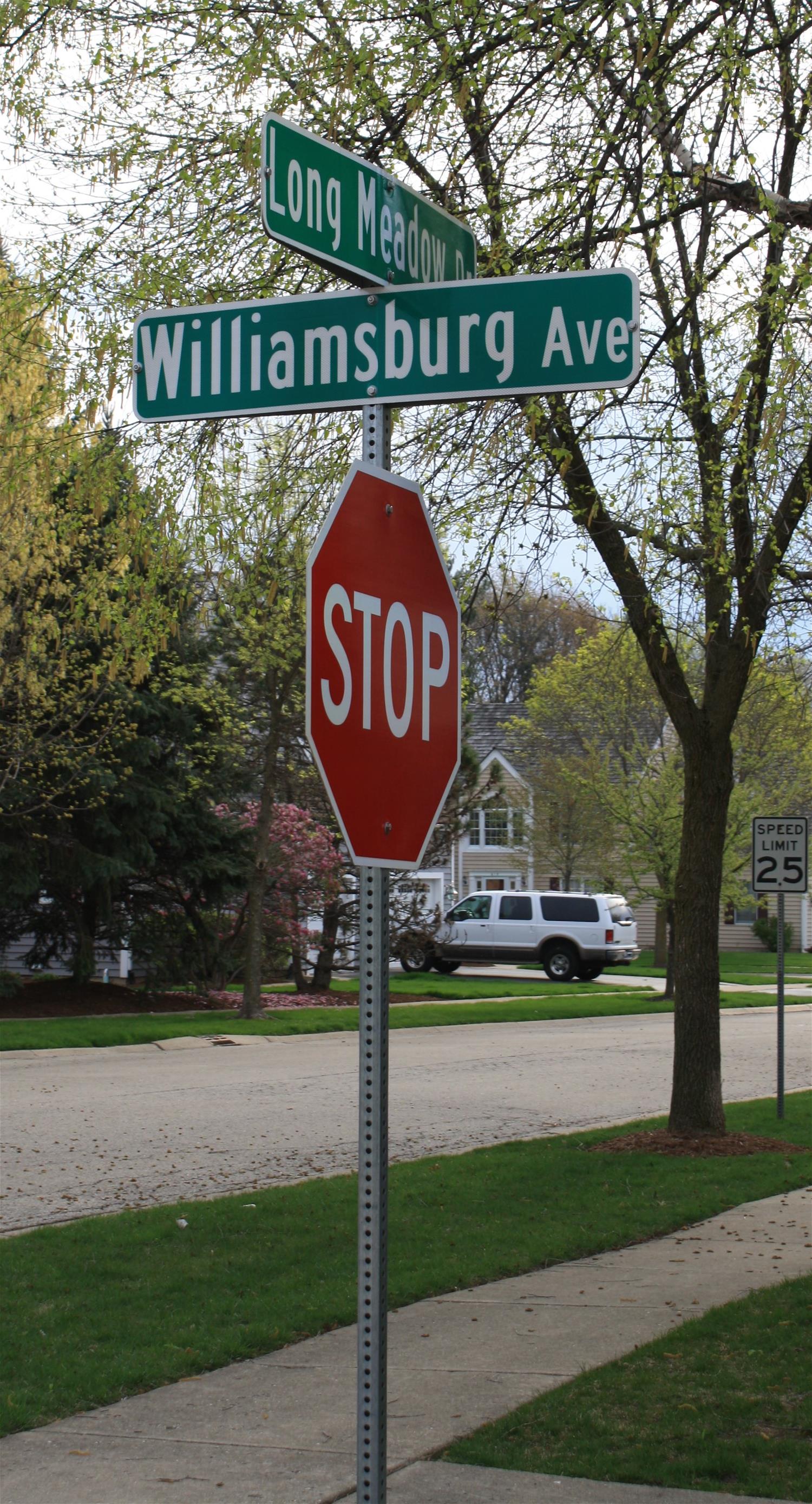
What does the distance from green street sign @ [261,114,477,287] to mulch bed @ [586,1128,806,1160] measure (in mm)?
9033

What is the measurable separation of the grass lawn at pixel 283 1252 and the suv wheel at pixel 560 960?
81.0 ft

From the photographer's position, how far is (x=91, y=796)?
920 inches

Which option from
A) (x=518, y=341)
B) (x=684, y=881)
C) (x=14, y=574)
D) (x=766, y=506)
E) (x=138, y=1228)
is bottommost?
(x=138, y=1228)

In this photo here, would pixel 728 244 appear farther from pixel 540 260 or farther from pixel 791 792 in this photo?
pixel 791 792

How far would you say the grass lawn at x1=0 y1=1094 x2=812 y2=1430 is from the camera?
20.0ft

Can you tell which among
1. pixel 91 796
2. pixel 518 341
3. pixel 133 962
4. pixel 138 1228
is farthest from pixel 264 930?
pixel 518 341

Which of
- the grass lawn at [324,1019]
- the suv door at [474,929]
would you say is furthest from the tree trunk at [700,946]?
the suv door at [474,929]

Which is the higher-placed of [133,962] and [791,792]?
[791,792]

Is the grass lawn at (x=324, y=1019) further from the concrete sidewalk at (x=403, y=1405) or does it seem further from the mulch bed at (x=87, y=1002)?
the concrete sidewalk at (x=403, y=1405)

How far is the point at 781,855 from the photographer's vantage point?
15.3 metres

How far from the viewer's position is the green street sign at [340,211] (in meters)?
3.59

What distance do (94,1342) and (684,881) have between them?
282 inches

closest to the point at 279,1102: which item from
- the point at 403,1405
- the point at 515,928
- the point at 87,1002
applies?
the point at 403,1405

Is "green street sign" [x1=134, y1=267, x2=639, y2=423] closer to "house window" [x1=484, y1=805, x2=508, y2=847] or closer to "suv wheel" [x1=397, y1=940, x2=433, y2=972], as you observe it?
"suv wheel" [x1=397, y1=940, x2=433, y2=972]
